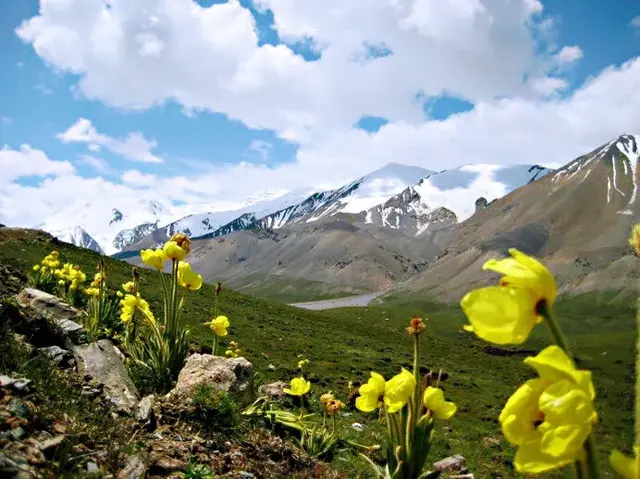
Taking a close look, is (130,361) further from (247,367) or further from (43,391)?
(43,391)

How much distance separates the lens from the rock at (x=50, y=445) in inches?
178

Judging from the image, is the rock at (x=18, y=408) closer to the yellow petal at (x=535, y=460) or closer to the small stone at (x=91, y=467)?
the small stone at (x=91, y=467)

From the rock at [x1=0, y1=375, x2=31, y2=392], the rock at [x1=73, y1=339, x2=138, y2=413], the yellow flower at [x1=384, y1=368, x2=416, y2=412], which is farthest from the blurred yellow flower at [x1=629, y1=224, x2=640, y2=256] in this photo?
the rock at [x1=73, y1=339, x2=138, y2=413]

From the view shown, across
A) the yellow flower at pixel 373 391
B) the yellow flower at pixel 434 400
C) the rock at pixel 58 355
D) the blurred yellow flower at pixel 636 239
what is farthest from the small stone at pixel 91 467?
the blurred yellow flower at pixel 636 239

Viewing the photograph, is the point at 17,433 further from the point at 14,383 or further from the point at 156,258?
the point at 156,258

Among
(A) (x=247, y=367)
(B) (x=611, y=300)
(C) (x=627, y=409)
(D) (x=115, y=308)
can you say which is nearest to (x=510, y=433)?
(A) (x=247, y=367)

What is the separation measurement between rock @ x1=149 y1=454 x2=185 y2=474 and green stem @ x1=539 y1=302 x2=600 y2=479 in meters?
4.32

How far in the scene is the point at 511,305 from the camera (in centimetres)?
220

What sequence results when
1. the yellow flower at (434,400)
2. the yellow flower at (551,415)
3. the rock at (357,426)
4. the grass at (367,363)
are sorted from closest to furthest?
the yellow flower at (551,415)
the yellow flower at (434,400)
the rock at (357,426)
the grass at (367,363)

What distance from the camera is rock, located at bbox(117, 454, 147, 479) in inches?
186

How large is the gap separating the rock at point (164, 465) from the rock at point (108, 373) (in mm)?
1739

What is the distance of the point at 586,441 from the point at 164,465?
4.50 meters

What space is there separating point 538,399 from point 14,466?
150 inches

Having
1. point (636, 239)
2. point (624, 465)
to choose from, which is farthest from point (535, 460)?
point (636, 239)
